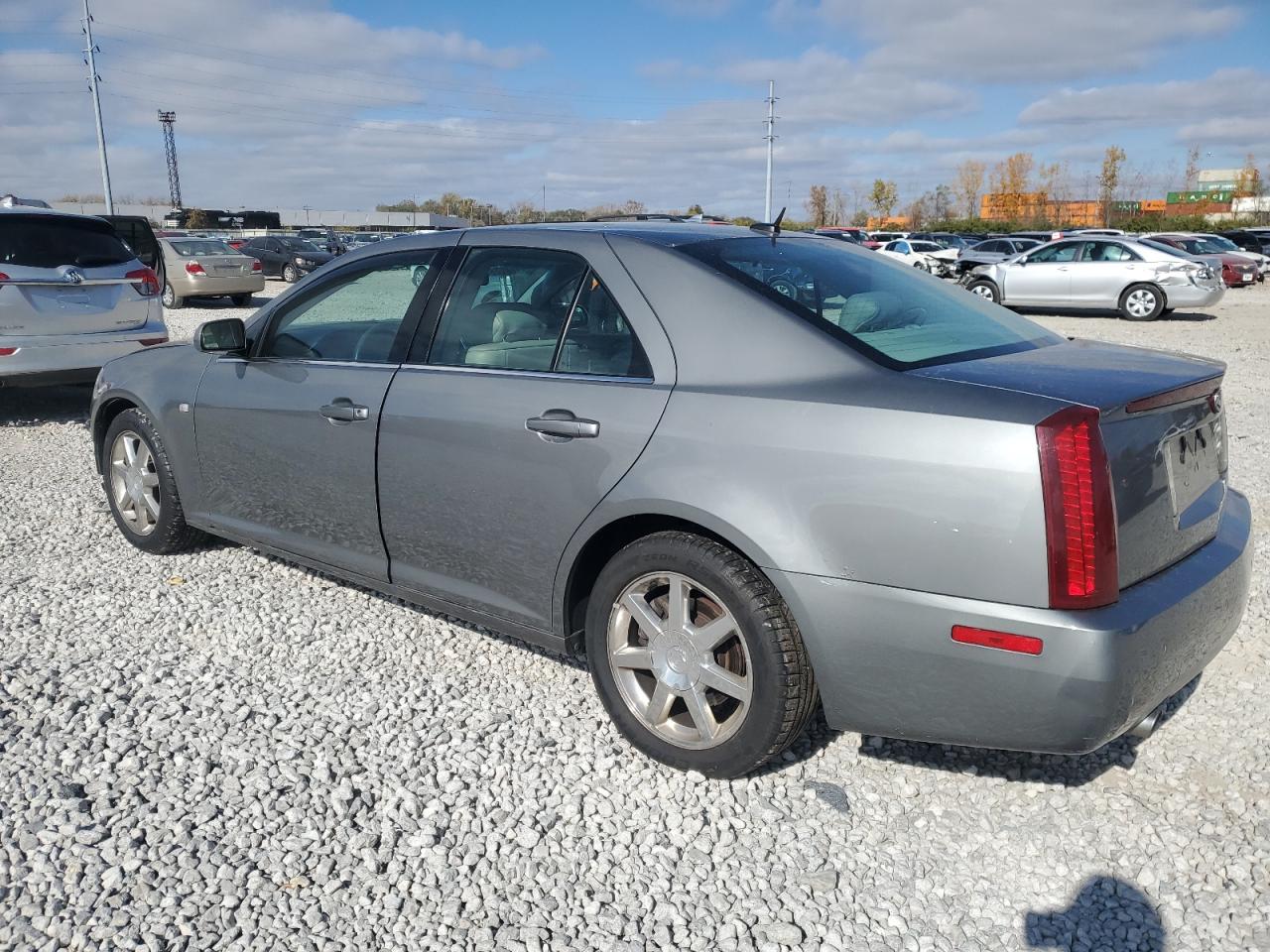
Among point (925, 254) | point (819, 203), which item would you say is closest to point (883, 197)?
point (819, 203)

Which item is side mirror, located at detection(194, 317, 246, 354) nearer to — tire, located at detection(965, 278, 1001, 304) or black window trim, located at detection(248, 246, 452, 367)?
black window trim, located at detection(248, 246, 452, 367)

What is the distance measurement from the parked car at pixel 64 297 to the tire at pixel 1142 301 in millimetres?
17289

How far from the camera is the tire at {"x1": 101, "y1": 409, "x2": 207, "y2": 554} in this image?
484 centimetres

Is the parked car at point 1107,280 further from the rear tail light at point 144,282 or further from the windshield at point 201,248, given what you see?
the windshield at point 201,248

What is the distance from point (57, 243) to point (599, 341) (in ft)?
21.6

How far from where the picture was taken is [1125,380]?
2.68 meters

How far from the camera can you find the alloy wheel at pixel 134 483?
501 centimetres

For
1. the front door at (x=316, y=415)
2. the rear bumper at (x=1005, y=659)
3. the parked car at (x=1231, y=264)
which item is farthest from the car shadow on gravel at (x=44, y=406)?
the parked car at (x=1231, y=264)

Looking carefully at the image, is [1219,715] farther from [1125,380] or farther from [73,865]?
[73,865]

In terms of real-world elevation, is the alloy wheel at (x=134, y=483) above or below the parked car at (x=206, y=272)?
below

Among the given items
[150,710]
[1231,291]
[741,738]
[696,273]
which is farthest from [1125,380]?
[1231,291]

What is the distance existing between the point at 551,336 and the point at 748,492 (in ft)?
3.24

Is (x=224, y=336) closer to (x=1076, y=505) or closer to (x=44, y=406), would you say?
(x=1076, y=505)

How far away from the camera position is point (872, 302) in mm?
3244
